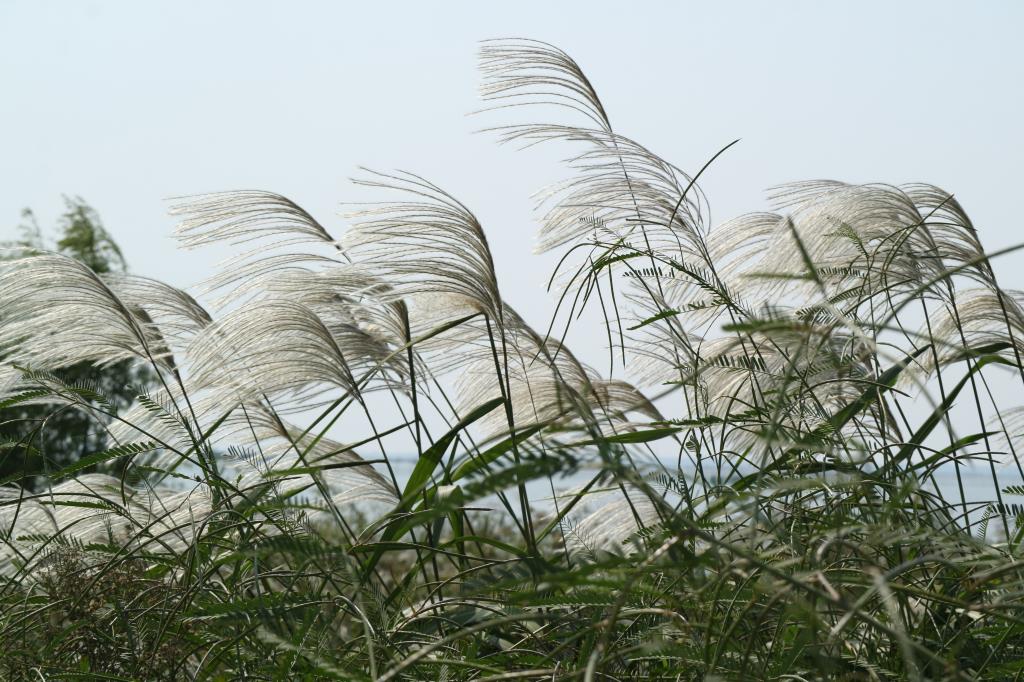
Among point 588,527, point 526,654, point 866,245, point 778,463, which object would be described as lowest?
point 588,527

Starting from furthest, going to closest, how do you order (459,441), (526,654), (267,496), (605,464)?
(459,441) < (267,496) < (526,654) < (605,464)

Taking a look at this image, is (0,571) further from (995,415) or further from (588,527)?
(995,415)

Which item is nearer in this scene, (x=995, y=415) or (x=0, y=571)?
(x=995, y=415)

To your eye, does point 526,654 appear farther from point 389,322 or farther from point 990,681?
point 389,322

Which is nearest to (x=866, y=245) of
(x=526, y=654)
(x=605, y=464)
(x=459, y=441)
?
(x=459, y=441)

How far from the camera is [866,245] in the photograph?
7.29ft

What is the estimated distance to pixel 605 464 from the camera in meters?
0.76

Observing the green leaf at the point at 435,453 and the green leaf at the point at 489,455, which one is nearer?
the green leaf at the point at 489,455

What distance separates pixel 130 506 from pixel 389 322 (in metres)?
0.77

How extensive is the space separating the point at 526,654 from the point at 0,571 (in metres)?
1.69

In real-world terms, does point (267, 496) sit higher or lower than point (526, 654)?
higher

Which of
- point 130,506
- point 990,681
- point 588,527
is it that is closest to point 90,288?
point 130,506

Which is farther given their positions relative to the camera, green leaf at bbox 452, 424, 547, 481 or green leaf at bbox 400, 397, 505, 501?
green leaf at bbox 400, 397, 505, 501

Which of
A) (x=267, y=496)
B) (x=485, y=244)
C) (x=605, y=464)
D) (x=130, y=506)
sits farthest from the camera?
(x=130, y=506)
